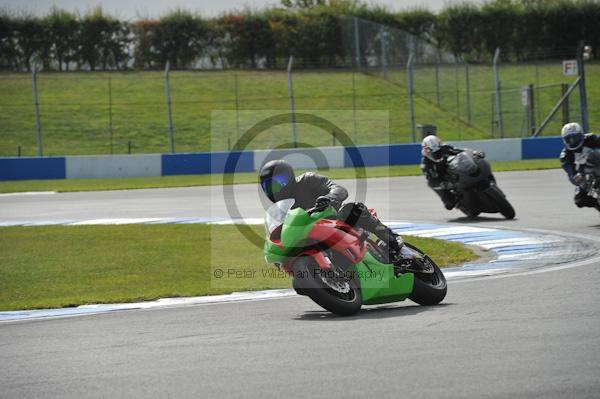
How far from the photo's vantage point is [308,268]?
789 cm

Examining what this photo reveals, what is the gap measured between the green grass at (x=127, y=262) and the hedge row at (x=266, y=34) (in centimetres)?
3204

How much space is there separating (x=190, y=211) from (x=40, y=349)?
13107 millimetres

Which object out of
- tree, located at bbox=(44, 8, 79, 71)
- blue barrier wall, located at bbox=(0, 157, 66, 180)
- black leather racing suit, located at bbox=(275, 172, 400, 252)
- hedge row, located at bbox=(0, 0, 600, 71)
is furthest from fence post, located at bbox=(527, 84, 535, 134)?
black leather racing suit, located at bbox=(275, 172, 400, 252)

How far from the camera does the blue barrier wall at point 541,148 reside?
33.2 meters

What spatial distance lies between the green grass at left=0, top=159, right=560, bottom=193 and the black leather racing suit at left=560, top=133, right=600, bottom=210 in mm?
12962

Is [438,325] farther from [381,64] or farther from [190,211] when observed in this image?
[381,64]

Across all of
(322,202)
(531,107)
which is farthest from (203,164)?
(322,202)

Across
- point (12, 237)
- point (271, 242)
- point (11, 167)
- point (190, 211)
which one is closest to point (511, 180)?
point (190, 211)

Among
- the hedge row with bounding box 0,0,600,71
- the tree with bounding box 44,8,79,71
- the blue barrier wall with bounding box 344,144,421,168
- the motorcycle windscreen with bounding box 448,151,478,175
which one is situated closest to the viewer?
the motorcycle windscreen with bounding box 448,151,478,175

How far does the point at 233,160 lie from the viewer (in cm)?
3234

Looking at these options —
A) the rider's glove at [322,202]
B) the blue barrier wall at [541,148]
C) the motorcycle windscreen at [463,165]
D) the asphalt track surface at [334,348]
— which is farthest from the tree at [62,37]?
the rider's glove at [322,202]

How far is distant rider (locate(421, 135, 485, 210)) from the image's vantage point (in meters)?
17.0

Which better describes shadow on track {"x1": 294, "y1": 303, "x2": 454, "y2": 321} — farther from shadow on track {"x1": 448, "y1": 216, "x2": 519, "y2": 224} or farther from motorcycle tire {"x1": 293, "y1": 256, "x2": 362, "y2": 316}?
shadow on track {"x1": 448, "y1": 216, "x2": 519, "y2": 224}

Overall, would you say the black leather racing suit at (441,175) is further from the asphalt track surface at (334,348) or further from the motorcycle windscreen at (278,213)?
the motorcycle windscreen at (278,213)
